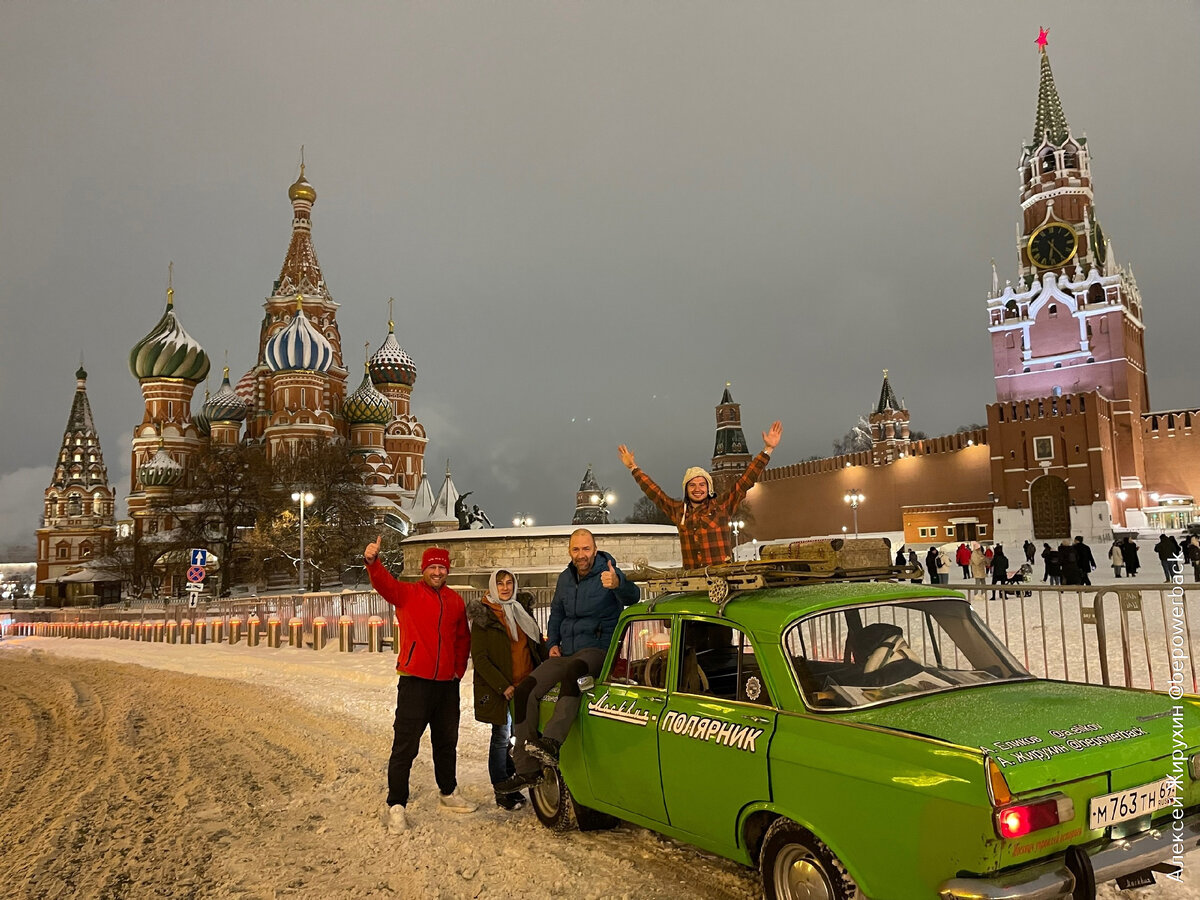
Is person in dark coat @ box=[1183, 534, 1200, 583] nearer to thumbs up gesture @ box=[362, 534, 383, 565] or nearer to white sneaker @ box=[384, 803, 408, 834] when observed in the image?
white sneaker @ box=[384, 803, 408, 834]

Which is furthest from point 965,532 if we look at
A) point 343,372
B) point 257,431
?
point 257,431

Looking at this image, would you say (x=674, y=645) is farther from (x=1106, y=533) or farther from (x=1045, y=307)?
(x=1045, y=307)

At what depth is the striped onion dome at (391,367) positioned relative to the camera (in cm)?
6097

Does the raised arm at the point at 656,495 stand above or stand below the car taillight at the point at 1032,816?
above

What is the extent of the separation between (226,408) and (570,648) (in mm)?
54801

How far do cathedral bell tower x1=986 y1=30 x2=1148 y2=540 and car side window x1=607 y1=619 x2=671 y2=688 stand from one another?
51906mm

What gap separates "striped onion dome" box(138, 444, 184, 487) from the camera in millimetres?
51625

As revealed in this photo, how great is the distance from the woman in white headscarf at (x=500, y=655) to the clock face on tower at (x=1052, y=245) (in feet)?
227

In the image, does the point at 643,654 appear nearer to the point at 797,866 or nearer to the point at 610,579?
the point at 610,579

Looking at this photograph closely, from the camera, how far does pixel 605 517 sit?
173ft

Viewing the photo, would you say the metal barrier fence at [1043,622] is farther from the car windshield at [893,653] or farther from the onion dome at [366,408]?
the onion dome at [366,408]

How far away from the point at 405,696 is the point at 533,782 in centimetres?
108

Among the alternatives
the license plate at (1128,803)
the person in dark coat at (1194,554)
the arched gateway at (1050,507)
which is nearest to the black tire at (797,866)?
the license plate at (1128,803)

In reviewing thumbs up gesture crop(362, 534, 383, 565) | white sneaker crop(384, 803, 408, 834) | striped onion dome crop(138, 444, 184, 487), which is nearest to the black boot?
white sneaker crop(384, 803, 408, 834)
